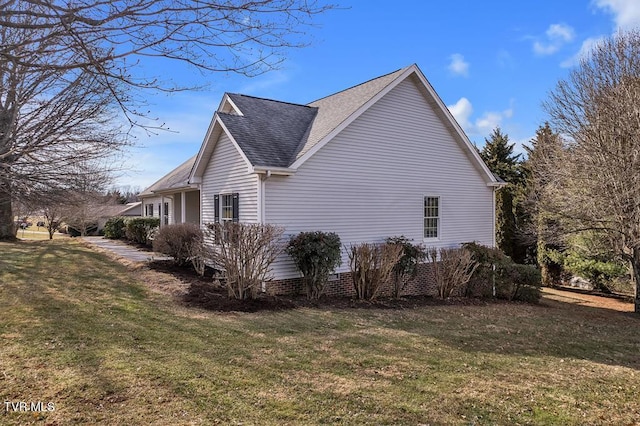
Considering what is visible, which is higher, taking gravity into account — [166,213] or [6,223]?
[166,213]

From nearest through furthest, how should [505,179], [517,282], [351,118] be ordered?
[351,118]
[517,282]
[505,179]

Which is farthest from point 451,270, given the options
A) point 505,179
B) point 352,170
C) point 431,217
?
point 505,179

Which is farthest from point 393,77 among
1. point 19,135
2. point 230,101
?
point 19,135

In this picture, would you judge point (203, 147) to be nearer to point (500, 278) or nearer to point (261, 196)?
point (261, 196)

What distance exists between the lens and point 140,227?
2148 cm

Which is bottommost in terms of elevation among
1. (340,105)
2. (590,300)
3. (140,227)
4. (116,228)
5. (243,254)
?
(590,300)

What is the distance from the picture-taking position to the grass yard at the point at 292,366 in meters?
4.13

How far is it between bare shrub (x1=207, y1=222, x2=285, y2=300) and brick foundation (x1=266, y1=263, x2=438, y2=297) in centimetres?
129

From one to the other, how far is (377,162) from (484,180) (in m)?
5.52

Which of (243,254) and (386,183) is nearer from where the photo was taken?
(243,254)

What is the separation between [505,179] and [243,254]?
25629 mm

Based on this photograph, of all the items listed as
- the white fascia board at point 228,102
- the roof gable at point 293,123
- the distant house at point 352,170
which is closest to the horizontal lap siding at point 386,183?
the distant house at point 352,170

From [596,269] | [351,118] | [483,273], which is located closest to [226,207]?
[351,118]

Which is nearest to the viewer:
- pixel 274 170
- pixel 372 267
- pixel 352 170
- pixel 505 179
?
pixel 274 170
